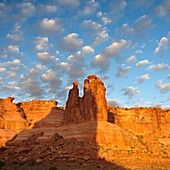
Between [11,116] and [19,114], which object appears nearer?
[11,116]

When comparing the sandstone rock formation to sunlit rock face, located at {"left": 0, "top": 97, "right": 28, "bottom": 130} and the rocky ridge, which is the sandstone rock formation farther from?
the rocky ridge

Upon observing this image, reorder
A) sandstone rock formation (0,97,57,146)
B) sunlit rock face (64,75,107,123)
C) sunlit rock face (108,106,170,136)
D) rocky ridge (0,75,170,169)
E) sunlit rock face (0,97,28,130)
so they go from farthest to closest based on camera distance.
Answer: sunlit rock face (108,106,170,136), sunlit rock face (0,97,28,130), sandstone rock formation (0,97,57,146), sunlit rock face (64,75,107,123), rocky ridge (0,75,170,169)

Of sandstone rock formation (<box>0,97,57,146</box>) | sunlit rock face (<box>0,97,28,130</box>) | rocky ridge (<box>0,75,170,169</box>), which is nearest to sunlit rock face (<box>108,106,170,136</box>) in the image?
rocky ridge (<box>0,75,170,169</box>)

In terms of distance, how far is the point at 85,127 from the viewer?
151 ft

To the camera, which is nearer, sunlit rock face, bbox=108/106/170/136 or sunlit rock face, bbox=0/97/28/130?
sunlit rock face, bbox=0/97/28/130

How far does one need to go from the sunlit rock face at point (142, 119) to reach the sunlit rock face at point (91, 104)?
2374cm

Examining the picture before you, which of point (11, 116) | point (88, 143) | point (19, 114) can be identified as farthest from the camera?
point (19, 114)

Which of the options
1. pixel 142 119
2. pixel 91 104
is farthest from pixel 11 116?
pixel 142 119

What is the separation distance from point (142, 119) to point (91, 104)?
38757mm

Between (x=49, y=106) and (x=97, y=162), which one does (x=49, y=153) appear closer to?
(x=97, y=162)

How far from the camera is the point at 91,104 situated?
169ft

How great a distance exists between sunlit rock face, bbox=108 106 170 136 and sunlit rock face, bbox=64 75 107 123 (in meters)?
23.7

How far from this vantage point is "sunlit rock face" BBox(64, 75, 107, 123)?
50.7 m

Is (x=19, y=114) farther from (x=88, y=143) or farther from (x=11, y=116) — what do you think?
(x=88, y=143)
